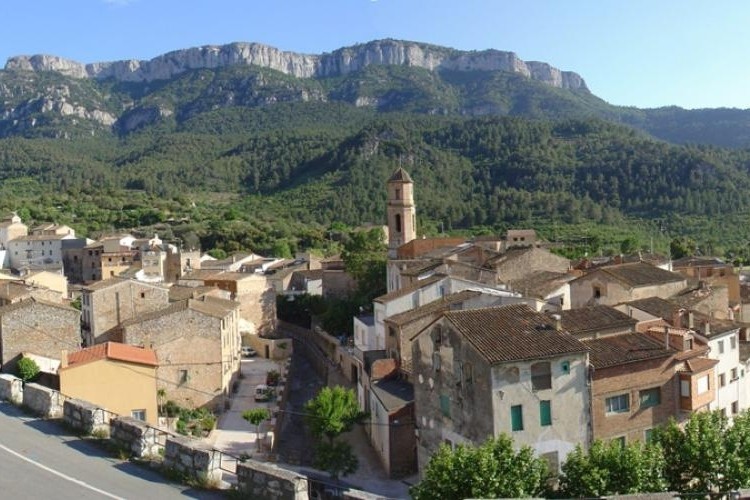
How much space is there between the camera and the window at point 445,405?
76.2ft

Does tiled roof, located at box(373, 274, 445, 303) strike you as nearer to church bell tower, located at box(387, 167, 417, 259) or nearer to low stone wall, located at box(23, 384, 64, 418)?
church bell tower, located at box(387, 167, 417, 259)

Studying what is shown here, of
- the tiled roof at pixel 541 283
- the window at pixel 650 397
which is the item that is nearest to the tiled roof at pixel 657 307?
the tiled roof at pixel 541 283

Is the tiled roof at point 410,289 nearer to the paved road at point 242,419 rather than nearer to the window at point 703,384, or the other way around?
the paved road at point 242,419

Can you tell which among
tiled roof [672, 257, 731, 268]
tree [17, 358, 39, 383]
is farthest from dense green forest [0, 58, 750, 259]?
tree [17, 358, 39, 383]

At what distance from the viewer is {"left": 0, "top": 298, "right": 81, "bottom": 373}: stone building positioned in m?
28.8

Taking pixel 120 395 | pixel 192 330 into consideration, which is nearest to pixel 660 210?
pixel 192 330

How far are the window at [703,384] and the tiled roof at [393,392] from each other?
9.68 meters

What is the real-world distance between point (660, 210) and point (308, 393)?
8358 centimetres

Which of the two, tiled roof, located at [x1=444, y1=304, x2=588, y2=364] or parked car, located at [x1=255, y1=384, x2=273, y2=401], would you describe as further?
parked car, located at [x1=255, y1=384, x2=273, y2=401]

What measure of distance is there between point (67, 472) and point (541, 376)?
15291 mm

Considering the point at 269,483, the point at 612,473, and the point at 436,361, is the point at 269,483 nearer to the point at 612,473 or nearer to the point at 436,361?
the point at 612,473

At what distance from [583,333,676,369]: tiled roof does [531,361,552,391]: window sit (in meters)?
1.80

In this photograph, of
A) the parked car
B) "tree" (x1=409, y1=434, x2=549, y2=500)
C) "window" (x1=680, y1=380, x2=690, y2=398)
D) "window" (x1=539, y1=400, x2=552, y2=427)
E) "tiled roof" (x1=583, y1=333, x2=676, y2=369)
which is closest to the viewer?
"tree" (x1=409, y1=434, x2=549, y2=500)

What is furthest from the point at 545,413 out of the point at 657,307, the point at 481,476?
the point at 657,307
